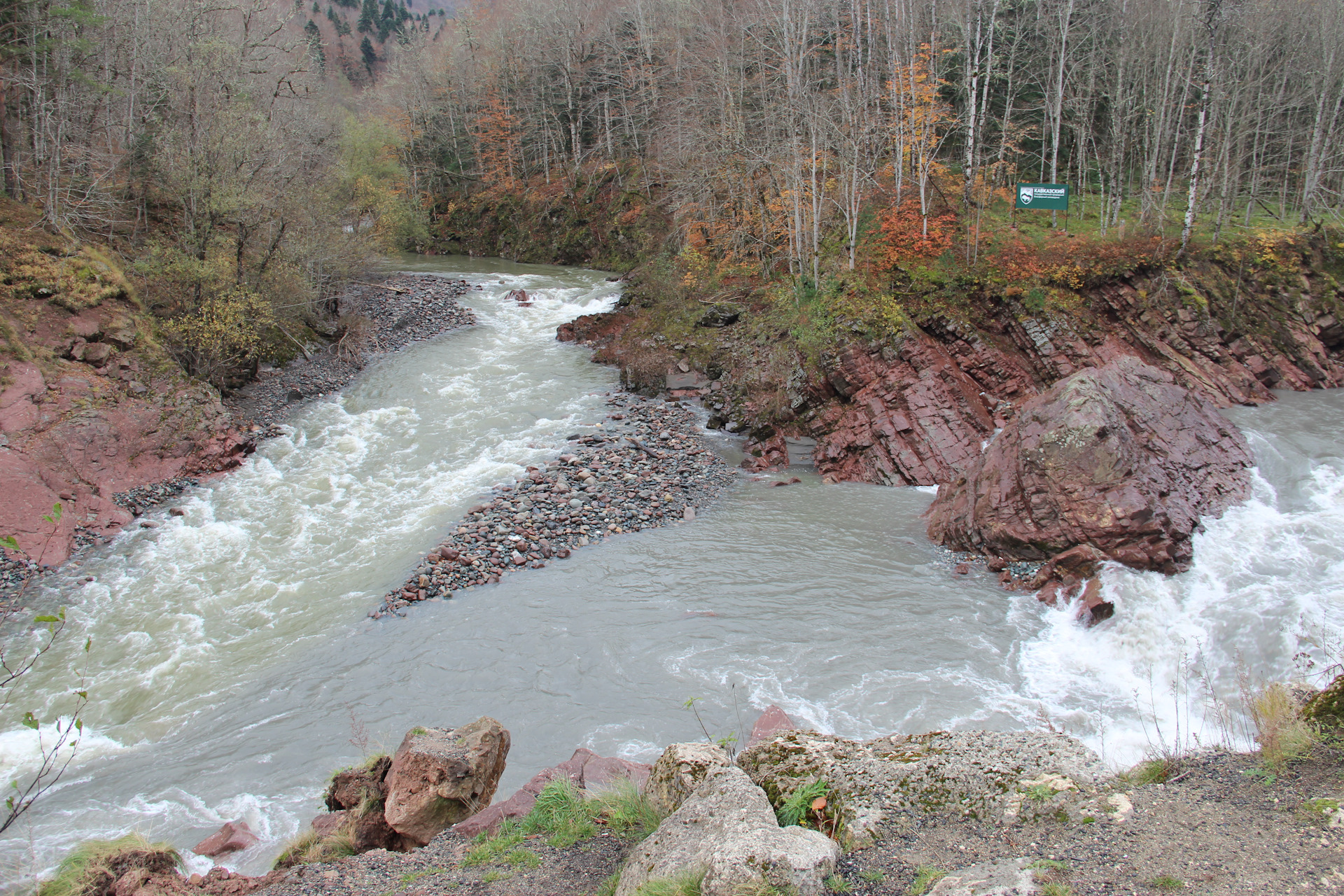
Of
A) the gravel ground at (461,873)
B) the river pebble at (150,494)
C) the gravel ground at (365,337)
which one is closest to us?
the gravel ground at (461,873)

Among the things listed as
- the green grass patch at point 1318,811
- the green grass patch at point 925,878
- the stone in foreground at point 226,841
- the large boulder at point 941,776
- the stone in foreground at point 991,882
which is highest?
the green grass patch at point 1318,811

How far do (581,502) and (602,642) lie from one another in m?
4.89

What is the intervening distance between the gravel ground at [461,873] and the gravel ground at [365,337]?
16099 millimetres

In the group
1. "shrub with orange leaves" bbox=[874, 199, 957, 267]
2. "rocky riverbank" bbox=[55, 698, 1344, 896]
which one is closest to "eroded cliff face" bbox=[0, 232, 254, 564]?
"rocky riverbank" bbox=[55, 698, 1344, 896]

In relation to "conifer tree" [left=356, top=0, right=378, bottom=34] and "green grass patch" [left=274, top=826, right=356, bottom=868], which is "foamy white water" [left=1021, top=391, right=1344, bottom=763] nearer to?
"green grass patch" [left=274, top=826, right=356, bottom=868]

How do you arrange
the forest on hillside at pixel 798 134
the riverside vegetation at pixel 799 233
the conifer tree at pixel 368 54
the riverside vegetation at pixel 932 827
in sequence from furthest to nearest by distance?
the conifer tree at pixel 368 54
the forest on hillside at pixel 798 134
the riverside vegetation at pixel 799 233
the riverside vegetation at pixel 932 827

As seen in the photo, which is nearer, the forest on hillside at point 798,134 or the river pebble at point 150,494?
the river pebble at point 150,494

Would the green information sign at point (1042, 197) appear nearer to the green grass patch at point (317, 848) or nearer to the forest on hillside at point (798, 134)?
the forest on hillside at point (798, 134)

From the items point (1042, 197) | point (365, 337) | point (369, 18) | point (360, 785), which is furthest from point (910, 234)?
point (369, 18)

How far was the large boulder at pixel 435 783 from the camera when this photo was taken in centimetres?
668

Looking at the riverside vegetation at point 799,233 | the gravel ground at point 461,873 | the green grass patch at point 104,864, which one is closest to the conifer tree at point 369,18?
the riverside vegetation at point 799,233

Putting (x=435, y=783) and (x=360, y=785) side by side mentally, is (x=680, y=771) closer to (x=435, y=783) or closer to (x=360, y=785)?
(x=435, y=783)

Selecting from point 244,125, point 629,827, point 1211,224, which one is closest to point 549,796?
point 629,827

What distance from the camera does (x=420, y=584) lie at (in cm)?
1266
